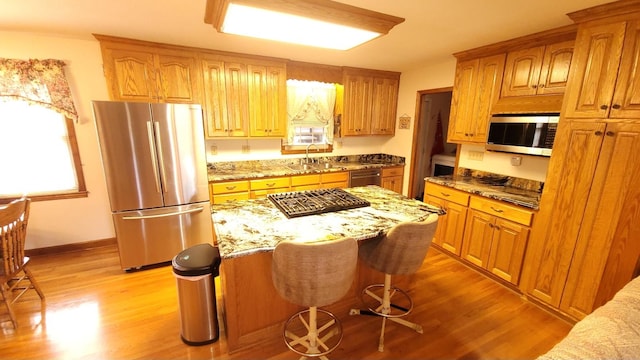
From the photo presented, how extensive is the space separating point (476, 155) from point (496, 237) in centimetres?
114

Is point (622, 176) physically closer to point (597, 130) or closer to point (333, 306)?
point (597, 130)

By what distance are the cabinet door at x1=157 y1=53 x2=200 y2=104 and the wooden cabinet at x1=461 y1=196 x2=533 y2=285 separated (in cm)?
339

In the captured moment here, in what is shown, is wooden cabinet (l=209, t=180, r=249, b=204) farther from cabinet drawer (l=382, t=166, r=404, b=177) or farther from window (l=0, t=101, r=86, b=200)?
cabinet drawer (l=382, t=166, r=404, b=177)

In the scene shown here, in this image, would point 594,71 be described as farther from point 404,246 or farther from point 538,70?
point 404,246

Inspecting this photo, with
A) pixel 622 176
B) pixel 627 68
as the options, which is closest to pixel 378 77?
pixel 627 68

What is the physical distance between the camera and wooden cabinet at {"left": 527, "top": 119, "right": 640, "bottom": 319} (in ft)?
5.74

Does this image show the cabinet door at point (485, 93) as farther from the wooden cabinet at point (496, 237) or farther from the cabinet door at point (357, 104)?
the cabinet door at point (357, 104)

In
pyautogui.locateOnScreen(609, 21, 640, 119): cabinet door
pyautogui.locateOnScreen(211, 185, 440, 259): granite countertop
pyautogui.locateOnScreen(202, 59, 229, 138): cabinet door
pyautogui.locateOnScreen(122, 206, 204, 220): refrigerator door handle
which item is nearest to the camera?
pyautogui.locateOnScreen(211, 185, 440, 259): granite countertop

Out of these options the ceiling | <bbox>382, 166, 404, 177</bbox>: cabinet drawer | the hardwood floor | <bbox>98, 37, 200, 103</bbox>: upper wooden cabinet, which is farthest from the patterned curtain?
<bbox>382, 166, 404, 177</bbox>: cabinet drawer

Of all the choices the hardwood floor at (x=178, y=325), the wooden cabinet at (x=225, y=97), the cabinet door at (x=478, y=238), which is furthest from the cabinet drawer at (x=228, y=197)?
the cabinet door at (x=478, y=238)

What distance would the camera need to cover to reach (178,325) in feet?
6.61

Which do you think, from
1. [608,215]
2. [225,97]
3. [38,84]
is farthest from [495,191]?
[38,84]

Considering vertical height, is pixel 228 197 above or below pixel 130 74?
below

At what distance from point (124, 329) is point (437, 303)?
2.55 meters
